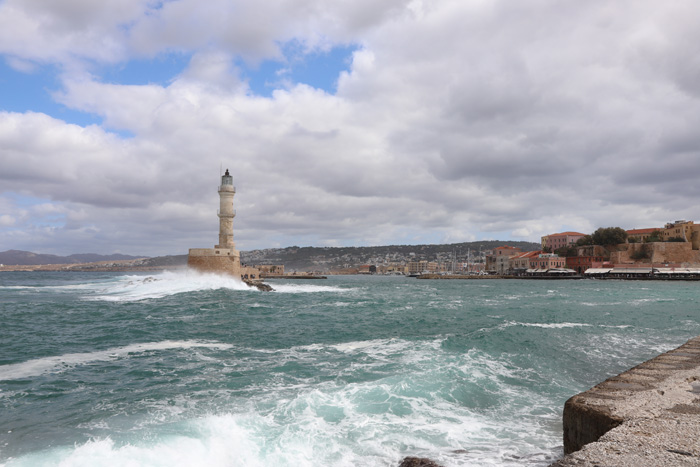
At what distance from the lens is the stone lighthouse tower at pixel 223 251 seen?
40.4 meters

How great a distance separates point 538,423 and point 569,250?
10587 centimetres

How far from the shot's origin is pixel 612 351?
11492 mm

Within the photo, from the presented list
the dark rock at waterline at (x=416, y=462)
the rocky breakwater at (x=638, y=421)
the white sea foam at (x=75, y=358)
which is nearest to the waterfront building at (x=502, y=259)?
the white sea foam at (x=75, y=358)

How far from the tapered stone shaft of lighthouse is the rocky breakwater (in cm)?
3885

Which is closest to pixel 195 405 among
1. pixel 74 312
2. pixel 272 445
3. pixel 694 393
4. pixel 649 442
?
pixel 272 445

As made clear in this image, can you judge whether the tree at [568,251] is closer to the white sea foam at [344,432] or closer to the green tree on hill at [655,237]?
the green tree on hill at [655,237]

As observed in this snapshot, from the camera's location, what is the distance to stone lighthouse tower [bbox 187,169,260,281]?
40.4 metres

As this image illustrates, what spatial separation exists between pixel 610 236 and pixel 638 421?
348 ft

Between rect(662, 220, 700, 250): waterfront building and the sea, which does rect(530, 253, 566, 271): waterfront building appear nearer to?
rect(662, 220, 700, 250): waterfront building

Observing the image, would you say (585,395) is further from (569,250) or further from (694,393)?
(569,250)

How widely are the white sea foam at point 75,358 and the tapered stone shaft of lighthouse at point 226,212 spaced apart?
29.6 meters

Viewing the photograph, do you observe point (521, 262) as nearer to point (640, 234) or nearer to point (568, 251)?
point (568, 251)

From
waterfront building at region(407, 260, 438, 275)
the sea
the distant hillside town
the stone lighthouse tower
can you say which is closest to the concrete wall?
the distant hillside town

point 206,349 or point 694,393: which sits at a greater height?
point 694,393
